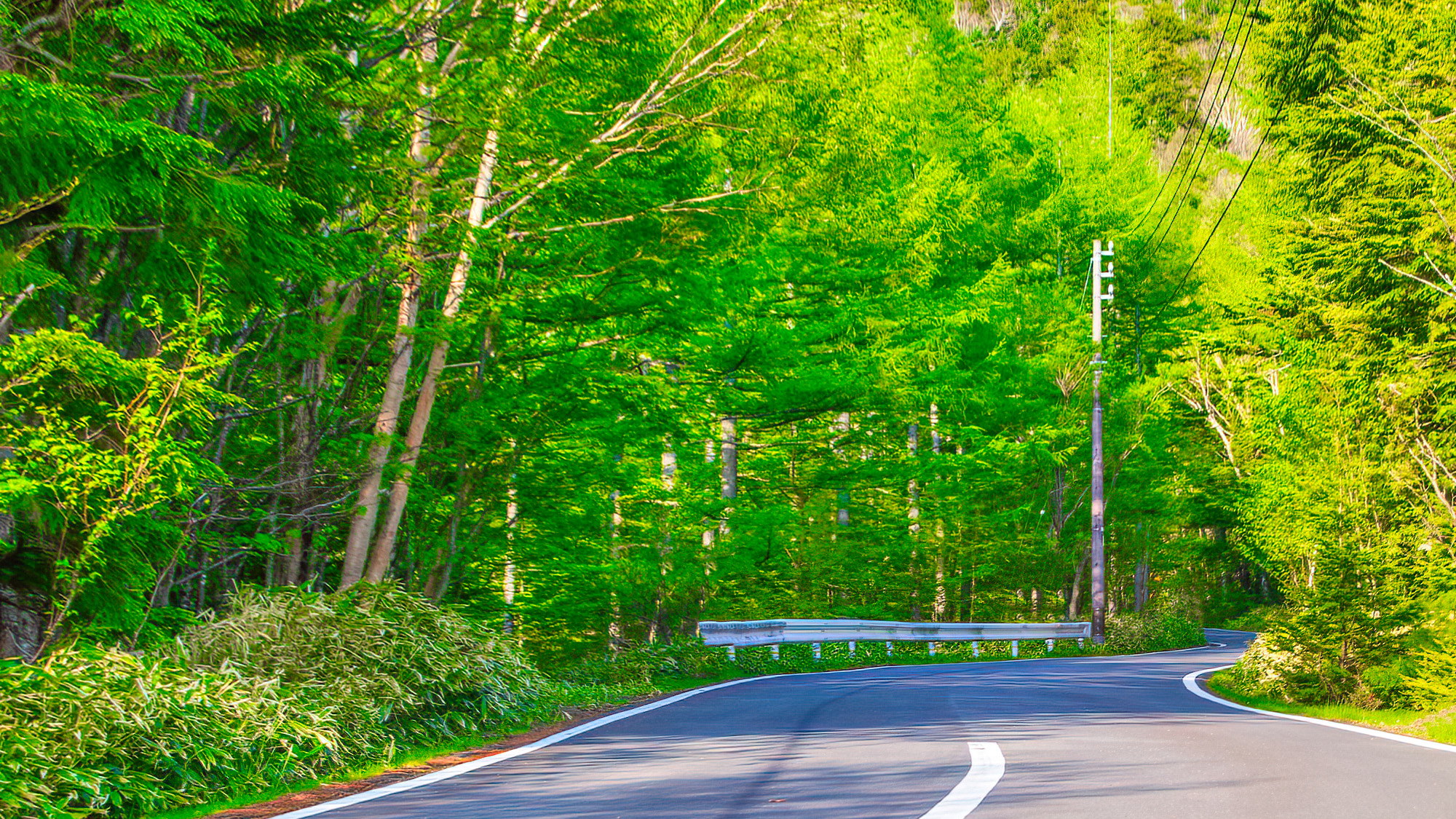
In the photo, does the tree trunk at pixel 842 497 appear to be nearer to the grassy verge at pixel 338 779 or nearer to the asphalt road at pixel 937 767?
the asphalt road at pixel 937 767

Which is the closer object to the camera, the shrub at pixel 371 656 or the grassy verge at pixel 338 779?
the grassy verge at pixel 338 779

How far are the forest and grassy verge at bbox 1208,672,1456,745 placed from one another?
0.28 m

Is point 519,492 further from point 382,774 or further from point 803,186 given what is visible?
point 382,774

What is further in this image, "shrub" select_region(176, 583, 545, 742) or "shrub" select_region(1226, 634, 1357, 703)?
"shrub" select_region(1226, 634, 1357, 703)

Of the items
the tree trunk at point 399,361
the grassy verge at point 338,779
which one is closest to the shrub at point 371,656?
the grassy verge at point 338,779

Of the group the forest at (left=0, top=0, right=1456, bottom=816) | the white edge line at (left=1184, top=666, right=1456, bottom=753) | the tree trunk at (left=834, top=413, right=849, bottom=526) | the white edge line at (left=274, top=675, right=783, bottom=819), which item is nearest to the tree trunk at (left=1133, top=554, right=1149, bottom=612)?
the forest at (left=0, top=0, right=1456, bottom=816)

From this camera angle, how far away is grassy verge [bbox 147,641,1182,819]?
673 centimetres

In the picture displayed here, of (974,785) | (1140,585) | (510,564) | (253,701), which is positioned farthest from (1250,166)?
(1140,585)

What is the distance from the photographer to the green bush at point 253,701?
19.9 ft

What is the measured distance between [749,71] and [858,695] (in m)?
7.07

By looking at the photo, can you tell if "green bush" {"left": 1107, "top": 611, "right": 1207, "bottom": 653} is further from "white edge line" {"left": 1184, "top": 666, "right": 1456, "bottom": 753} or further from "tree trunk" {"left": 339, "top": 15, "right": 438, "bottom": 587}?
"tree trunk" {"left": 339, "top": 15, "right": 438, "bottom": 587}

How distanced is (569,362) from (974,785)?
9868 millimetres

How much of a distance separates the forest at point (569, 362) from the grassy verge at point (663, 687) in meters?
0.21

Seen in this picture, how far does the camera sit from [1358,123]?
707 inches
